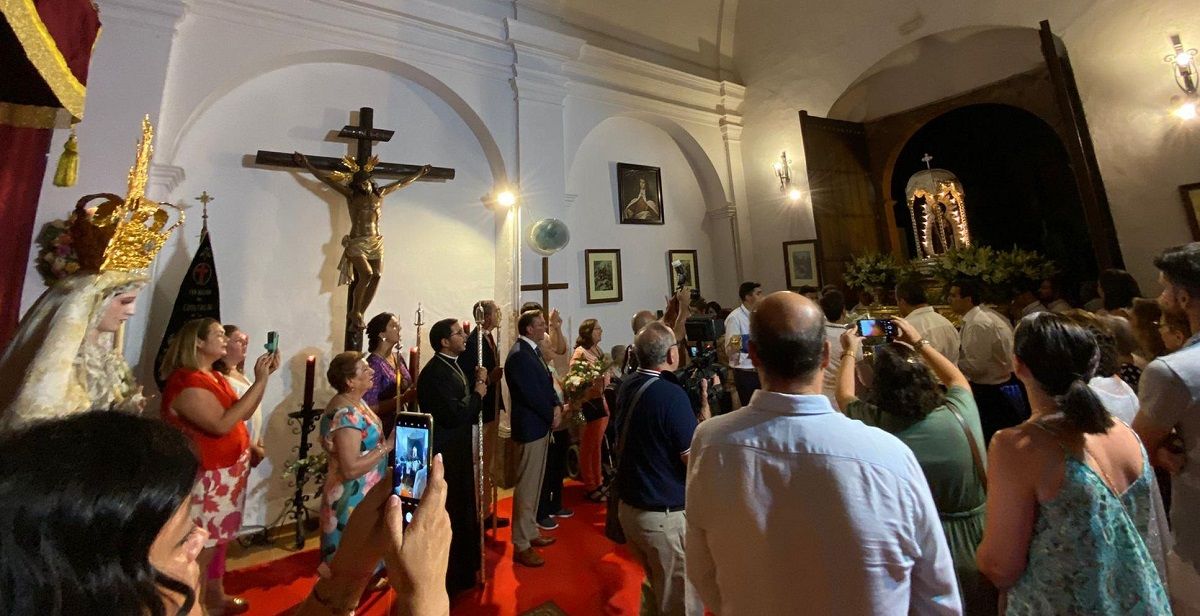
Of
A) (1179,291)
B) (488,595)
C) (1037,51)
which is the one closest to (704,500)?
(1179,291)

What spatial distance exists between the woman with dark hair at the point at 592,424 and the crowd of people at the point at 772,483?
5.71 feet

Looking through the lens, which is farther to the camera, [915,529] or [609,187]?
[609,187]

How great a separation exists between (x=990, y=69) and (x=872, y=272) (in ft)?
11.5

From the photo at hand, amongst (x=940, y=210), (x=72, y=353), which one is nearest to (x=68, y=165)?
(x=72, y=353)

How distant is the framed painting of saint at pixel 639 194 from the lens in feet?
23.6

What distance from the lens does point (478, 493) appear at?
3.18m

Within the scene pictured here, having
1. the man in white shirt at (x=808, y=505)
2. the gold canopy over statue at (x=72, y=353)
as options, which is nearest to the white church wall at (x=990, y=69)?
the man in white shirt at (x=808, y=505)

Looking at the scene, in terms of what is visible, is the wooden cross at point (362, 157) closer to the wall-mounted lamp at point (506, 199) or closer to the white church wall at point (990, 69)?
the wall-mounted lamp at point (506, 199)

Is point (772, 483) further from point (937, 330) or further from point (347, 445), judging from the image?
point (937, 330)

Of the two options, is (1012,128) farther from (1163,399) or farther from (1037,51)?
(1163,399)

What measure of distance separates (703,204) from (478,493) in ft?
21.0

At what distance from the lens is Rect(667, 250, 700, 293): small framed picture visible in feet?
24.5

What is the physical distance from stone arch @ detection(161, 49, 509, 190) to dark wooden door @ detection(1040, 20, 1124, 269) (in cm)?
602

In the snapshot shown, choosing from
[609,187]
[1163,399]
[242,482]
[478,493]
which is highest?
[609,187]
